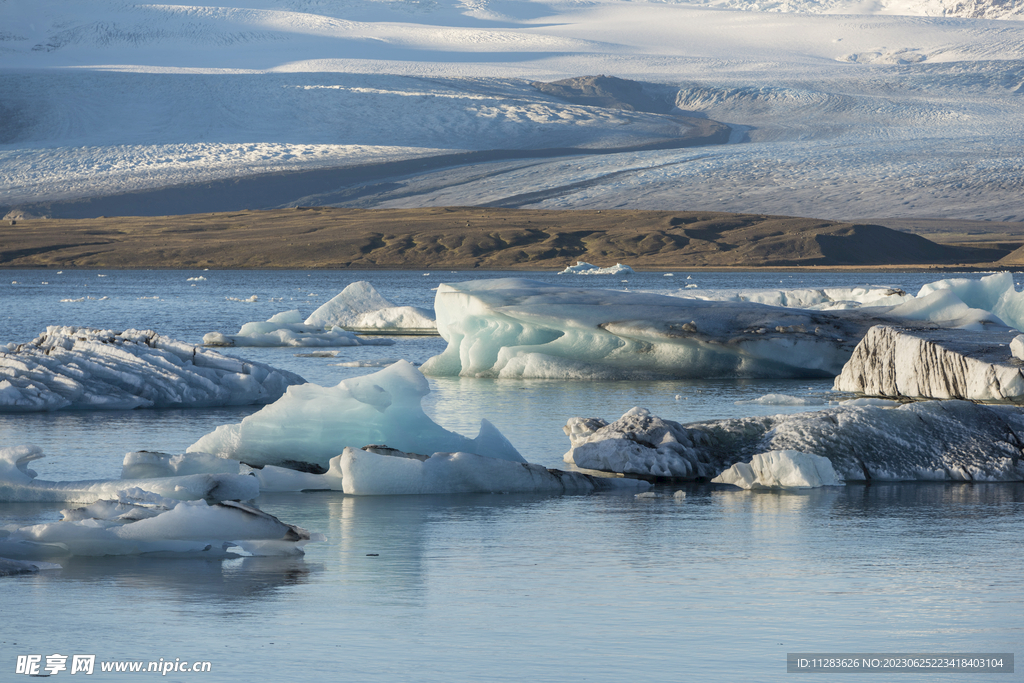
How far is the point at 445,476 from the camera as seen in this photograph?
276 inches

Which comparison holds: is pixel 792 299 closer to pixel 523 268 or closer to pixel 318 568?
pixel 318 568

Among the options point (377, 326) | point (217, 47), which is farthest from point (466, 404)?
point (217, 47)

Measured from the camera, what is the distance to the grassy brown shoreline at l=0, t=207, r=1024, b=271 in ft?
259

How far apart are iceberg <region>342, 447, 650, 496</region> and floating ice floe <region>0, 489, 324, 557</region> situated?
4.81 feet

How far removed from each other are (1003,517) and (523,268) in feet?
229

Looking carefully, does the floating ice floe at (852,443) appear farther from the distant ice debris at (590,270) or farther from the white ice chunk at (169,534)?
the distant ice debris at (590,270)

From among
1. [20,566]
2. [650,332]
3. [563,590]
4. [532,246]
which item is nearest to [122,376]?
[650,332]

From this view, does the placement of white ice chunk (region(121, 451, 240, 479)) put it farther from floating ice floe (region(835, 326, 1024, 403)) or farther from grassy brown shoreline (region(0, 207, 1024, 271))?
grassy brown shoreline (region(0, 207, 1024, 271))

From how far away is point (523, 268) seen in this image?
75750 mm

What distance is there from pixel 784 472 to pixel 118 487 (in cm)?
385

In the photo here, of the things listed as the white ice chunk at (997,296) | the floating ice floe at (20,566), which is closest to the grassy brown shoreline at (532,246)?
the white ice chunk at (997,296)

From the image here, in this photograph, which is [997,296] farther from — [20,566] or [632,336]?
[20,566]

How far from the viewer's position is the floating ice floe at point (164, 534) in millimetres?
5211

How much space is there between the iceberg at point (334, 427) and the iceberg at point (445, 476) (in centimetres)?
54
